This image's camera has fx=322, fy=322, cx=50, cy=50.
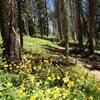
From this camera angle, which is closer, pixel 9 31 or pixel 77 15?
pixel 9 31

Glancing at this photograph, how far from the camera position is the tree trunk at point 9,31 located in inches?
315

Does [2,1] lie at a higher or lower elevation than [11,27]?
higher

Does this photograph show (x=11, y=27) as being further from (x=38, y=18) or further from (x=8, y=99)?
(x=38, y=18)

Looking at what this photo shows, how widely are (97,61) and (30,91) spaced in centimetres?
1744

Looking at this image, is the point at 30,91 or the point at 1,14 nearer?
the point at 30,91

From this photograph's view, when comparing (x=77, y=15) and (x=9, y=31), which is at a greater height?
(x=77, y=15)

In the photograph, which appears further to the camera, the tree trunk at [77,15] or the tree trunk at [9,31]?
the tree trunk at [77,15]

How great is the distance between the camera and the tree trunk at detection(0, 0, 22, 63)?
26.2 ft

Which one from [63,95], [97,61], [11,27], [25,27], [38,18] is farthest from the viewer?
[38,18]

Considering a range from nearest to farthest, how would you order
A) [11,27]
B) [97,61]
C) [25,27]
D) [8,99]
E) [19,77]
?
[8,99] → [19,77] → [11,27] → [97,61] → [25,27]

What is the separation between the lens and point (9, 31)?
8.03m

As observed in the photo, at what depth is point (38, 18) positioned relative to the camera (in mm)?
66000

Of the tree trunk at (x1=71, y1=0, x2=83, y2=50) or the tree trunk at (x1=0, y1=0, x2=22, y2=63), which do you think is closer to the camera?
the tree trunk at (x1=0, y1=0, x2=22, y2=63)

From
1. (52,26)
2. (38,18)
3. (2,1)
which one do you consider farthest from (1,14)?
(52,26)
